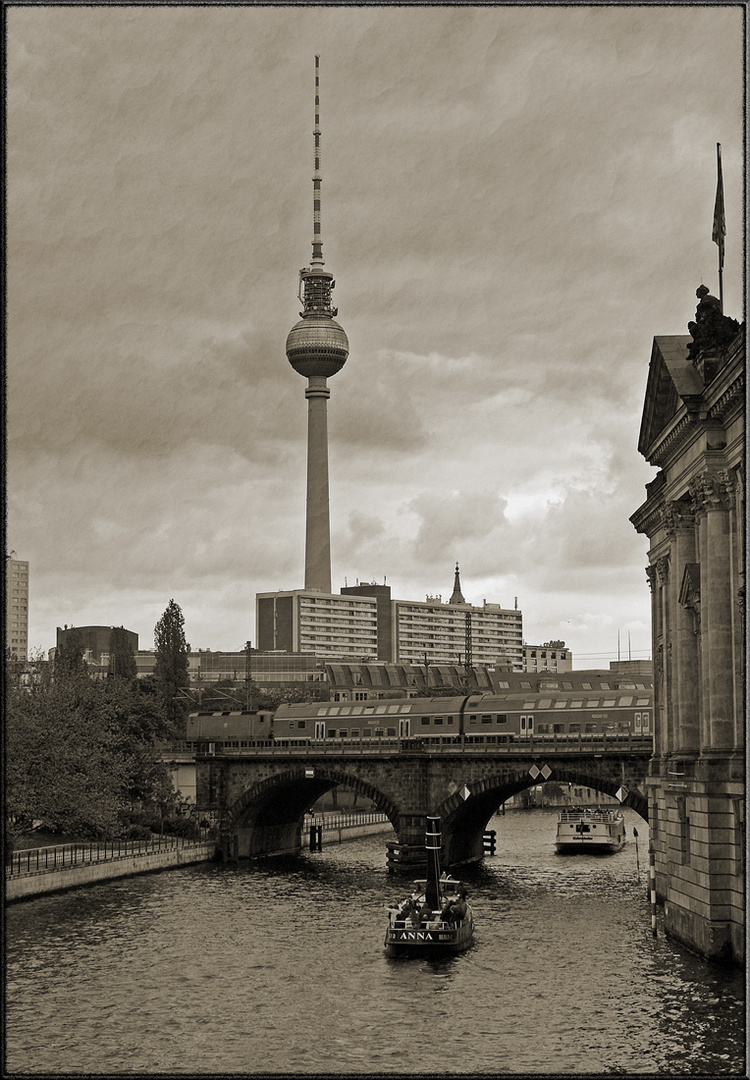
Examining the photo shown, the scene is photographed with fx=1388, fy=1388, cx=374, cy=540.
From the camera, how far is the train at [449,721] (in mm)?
126188

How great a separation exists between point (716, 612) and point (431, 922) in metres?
25.8

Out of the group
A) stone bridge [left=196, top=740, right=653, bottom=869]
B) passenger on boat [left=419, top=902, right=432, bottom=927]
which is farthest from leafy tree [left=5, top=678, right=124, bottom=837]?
passenger on boat [left=419, top=902, right=432, bottom=927]

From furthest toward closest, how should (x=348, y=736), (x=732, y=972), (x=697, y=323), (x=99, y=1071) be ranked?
A: (x=348, y=736), (x=697, y=323), (x=732, y=972), (x=99, y=1071)

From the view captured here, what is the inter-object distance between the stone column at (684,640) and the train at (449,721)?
154 feet

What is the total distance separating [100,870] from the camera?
357ft

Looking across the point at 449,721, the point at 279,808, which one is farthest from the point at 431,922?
the point at 279,808

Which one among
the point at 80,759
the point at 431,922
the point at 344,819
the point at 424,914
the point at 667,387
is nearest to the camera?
the point at 667,387

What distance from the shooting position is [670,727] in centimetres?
8562

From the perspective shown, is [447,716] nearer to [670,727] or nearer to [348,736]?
[348,736]

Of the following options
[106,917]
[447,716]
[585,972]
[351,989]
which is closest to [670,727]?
[585,972]

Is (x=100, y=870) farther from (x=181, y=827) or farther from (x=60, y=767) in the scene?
(x=181, y=827)

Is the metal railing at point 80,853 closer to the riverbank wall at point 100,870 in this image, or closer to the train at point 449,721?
the riverbank wall at point 100,870

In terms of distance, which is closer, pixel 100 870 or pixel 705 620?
pixel 705 620

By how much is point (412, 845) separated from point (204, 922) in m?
35.6
